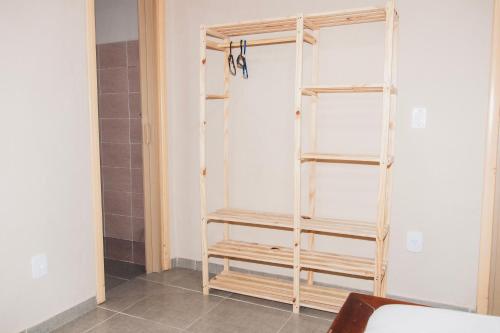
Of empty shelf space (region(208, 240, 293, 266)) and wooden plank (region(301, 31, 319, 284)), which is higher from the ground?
wooden plank (region(301, 31, 319, 284))

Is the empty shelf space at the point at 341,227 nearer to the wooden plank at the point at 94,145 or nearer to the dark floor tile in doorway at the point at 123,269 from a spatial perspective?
the wooden plank at the point at 94,145

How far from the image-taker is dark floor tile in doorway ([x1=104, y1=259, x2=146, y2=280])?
3256mm

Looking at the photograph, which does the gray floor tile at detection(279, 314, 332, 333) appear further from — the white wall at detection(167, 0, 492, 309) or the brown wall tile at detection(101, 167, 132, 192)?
the brown wall tile at detection(101, 167, 132, 192)

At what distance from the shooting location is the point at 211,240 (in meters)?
3.23

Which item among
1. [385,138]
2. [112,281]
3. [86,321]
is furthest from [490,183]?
[112,281]

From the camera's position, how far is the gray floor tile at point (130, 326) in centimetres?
235

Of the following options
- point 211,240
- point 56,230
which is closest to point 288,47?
point 211,240

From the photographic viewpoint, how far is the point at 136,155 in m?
3.57

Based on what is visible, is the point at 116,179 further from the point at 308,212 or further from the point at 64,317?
the point at 308,212

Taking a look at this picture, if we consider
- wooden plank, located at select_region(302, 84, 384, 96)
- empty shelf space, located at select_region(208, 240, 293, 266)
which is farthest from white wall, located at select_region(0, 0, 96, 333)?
wooden plank, located at select_region(302, 84, 384, 96)

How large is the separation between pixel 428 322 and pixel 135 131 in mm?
2924

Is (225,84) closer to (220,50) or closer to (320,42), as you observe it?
(220,50)

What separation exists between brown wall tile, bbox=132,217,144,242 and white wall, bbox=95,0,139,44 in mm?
1575

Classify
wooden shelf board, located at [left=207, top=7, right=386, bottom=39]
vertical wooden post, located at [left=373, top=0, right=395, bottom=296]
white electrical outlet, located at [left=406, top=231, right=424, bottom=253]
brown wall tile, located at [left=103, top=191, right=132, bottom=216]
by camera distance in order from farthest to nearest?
brown wall tile, located at [left=103, top=191, right=132, bottom=216], white electrical outlet, located at [left=406, top=231, right=424, bottom=253], wooden shelf board, located at [left=207, top=7, right=386, bottom=39], vertical wooden post, located at [left=373, top=0, right=395, bottom=296]
